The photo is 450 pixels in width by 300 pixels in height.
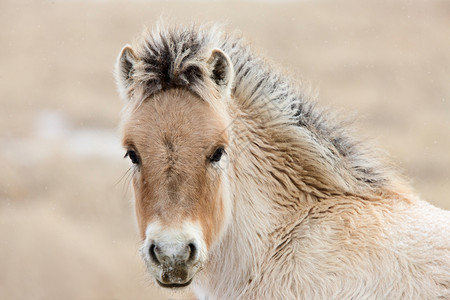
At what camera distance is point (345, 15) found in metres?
27.2

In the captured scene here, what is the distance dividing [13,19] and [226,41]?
77.4ft

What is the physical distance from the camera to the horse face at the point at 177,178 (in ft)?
13.2

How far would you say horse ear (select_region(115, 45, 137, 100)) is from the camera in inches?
184

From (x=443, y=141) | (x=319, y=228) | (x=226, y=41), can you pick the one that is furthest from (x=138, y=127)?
(x=443, y=141)

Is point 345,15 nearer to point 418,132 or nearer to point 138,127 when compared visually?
point 418,132

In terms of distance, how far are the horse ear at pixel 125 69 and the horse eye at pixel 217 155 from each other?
1005mm

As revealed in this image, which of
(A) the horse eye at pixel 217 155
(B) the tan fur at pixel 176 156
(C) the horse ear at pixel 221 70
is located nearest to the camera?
(B) the tan fur at pixel 176 156

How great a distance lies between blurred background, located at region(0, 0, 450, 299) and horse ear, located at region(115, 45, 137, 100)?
0.62 m

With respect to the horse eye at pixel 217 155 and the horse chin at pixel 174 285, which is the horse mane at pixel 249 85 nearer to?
the horse eye at pixel 217 155

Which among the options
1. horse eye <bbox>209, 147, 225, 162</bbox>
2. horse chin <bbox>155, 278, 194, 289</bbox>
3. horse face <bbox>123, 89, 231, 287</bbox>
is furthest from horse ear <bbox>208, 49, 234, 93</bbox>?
horse chin <bbox>155, 278, 194, 289</bbox>

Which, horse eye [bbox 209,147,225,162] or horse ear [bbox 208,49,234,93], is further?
horse ear [bbox 208,49,234,93]

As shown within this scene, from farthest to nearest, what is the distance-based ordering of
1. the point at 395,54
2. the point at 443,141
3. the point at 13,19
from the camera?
the point at 13,19, the point at 395,54, the point at 443,141

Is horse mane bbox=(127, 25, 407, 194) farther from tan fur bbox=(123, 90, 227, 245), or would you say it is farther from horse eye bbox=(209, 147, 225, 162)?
horse eye bbox=(209, 147, 225, 162)

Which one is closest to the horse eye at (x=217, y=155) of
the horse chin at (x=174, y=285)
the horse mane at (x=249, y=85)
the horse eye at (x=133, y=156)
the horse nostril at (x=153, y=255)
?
the horse mane at (x=249, y=85)
